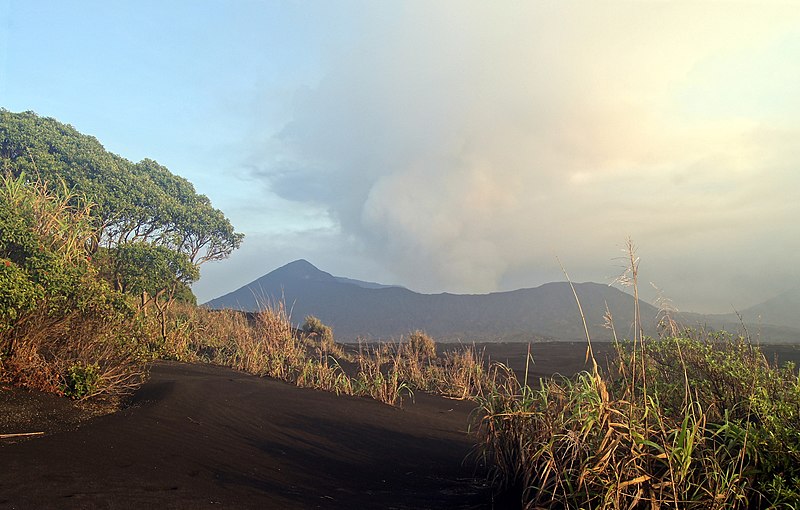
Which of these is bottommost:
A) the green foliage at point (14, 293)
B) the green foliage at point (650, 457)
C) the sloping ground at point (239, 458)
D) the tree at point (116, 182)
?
the sloping ground at point (239, 458)

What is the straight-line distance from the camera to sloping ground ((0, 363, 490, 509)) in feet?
12.7

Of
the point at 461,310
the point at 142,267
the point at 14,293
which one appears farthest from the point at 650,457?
the point at 461,310

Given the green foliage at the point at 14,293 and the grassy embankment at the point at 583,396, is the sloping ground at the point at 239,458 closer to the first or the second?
the grassy embankment at the point at 583,396

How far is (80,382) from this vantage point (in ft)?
20.8

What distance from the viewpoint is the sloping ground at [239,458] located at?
152 inches

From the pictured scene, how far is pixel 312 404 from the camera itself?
7848mm

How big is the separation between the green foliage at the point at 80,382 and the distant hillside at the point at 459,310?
48.4 meters

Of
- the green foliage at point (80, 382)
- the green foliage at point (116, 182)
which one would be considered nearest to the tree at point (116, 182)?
the green foliage at point (116, 182)

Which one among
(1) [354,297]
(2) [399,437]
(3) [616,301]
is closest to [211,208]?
(2) [399,437]

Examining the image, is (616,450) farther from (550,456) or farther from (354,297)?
(354,297)

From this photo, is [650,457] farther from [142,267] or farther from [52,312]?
[142,267]

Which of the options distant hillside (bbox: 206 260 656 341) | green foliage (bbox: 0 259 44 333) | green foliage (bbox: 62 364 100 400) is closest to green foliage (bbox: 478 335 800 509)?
green foliage (bbox: 0 259 44 333)

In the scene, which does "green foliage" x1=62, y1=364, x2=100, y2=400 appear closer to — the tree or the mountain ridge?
the tree

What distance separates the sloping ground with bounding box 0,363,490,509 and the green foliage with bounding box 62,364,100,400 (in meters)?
0.66
